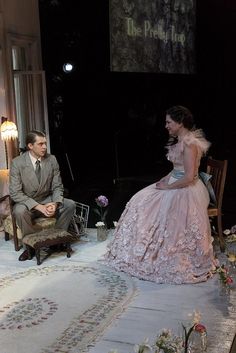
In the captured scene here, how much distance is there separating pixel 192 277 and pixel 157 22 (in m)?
3.94

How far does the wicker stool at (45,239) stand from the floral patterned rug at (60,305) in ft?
0.60

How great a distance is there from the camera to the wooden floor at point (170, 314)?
2.65 metres

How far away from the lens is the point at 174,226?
355 centimetres

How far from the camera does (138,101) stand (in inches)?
271

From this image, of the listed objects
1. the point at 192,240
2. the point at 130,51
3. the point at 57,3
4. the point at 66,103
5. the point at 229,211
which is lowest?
the point at 229,211

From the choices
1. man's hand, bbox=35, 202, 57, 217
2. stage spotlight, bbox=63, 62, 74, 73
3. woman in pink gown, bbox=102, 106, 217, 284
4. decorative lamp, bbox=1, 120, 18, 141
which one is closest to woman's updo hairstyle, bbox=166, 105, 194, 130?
woman in pink gown, bbox=102, 106, 217, 284

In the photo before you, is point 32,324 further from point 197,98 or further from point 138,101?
point 197,98

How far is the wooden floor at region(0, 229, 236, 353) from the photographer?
2.65 metres

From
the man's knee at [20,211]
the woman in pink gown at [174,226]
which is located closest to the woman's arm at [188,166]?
the woman in pink gown at [174,226]

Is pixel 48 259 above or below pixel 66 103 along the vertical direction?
below

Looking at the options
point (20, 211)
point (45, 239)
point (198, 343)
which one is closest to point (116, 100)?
point (20, 211)

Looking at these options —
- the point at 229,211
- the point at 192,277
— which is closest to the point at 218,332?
the point at 192,277

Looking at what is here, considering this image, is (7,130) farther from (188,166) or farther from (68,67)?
(188,166)

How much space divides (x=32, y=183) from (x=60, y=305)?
4.53 feet
